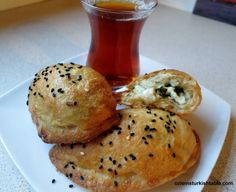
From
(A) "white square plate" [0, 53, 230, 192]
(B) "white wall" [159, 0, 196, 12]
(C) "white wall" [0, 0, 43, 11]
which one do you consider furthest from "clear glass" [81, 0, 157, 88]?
(B) "white wall" [159, 0, 196, 12]

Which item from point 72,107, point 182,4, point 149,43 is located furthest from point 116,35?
point 182,4

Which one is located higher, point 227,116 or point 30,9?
point 227,116

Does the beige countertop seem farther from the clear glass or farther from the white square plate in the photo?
the clear glass

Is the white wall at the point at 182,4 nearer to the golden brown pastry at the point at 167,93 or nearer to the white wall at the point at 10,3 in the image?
the white wall at the point at 10,3

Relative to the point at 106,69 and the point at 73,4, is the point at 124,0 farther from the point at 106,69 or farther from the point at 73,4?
the point at 73,4

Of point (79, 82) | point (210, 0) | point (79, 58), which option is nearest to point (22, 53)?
point (79, 58)
